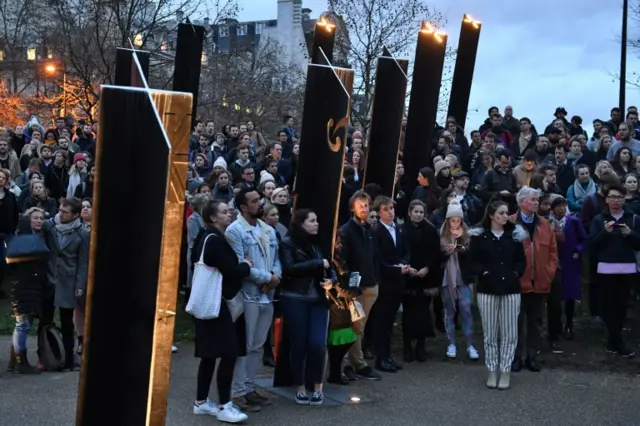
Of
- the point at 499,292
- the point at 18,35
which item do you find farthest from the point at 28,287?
the point at 18,35

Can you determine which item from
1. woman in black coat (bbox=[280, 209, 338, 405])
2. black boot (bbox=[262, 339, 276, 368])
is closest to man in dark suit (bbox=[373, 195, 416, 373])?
black boot (bbox=[262, 339, 276, 368])

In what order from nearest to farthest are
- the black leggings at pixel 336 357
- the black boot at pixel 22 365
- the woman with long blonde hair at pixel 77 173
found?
the black leggings at pixel 336 357, the black boot at pixel 22 365, the woman with long blonde hair at pixel 77 173

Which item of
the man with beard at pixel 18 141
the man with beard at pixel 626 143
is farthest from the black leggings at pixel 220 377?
the man with beard at pixel 18 141

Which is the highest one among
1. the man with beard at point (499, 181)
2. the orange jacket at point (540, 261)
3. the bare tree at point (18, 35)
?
the bare tree at point (18, 35)

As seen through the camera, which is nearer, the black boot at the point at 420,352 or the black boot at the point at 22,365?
the black boot at the point at 22,365

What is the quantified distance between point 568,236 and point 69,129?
1205 cm

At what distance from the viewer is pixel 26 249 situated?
29.7ft

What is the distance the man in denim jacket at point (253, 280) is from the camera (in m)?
7.61

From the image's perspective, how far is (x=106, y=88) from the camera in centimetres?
351

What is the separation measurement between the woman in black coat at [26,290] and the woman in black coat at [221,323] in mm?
2626

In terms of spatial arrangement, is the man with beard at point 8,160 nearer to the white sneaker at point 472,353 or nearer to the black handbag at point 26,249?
the black handbag at point 26,249

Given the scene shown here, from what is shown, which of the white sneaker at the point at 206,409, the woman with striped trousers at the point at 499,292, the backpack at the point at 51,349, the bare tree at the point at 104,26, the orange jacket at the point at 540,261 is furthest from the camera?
the bare tree at the point at 104,26

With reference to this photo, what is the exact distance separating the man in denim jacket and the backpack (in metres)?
2.51

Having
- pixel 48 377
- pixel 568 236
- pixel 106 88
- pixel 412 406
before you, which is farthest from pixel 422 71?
pixel 106 88
